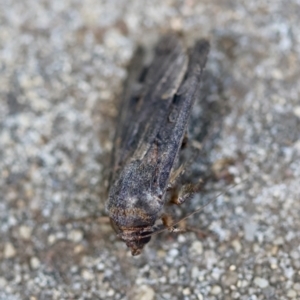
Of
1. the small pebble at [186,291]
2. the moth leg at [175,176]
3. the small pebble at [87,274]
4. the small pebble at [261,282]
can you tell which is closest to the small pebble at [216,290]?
the small pebble at [186,291]

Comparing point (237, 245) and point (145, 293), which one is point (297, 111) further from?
point (145, 293)

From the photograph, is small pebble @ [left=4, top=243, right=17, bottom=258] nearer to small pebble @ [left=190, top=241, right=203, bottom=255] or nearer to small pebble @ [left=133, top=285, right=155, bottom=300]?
small pebble @ [left=133, top=285, right=155, bottom=300]

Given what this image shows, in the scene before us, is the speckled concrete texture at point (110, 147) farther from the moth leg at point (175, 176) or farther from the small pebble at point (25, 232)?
the moth leg at point (175, 176)

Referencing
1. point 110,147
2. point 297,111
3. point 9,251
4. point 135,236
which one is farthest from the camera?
point 110,147

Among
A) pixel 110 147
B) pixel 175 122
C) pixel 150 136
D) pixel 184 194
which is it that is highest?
pixel 175 122

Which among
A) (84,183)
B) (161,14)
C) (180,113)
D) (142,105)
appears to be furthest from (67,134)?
(161,14)

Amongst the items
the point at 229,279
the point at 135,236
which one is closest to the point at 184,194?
the point at 135,236
